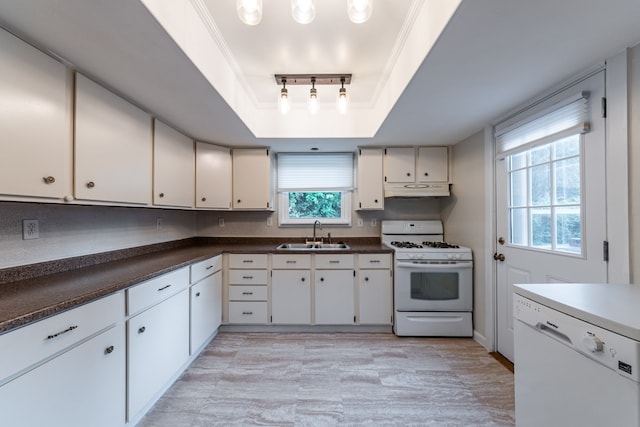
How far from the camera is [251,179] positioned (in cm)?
302

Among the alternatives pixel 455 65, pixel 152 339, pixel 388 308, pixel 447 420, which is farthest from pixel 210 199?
pixel 447 420

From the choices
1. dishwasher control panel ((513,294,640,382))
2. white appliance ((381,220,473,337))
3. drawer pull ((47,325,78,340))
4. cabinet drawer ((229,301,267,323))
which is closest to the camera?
dishwasher control panel ((513,294,640,382))

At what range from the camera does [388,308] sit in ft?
8.99

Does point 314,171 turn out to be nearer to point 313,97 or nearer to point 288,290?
point 313,97

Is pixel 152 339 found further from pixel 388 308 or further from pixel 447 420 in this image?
pixel 388 308

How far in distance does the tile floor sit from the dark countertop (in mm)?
898

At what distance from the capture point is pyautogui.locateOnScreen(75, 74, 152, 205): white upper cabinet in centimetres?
143

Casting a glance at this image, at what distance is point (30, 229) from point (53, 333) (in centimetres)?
83

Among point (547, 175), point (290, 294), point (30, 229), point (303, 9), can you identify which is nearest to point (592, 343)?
point (547, 175)

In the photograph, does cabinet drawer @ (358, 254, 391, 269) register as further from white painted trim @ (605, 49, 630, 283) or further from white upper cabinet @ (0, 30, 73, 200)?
white upper cabinet @ (0, 30, 73, 200)

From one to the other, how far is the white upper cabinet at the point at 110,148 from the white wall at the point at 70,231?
1.12 feet

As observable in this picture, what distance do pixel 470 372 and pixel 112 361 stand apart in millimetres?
2426

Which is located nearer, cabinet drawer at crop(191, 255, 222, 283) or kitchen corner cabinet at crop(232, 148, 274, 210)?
cabinet drawer at crop(191, 255, 222, 283)

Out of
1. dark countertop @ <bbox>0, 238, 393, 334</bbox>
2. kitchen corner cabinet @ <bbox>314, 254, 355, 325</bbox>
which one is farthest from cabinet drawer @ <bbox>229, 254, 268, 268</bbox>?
kitchen corner cabinet @ <bbox>314, 254, 355, 325</bbox>
